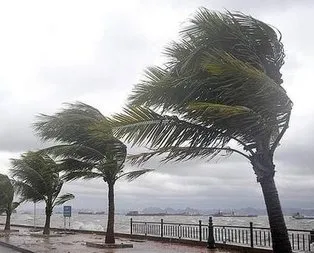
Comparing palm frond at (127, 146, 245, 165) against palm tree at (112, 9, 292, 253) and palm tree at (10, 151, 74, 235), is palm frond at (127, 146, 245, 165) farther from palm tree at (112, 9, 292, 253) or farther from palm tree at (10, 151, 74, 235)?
palm tree at (10, 151, 74, 235)

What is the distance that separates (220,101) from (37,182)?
70.6ft

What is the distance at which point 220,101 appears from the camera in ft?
33.4

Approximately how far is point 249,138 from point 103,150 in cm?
1062

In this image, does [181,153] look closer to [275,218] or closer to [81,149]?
[275,218]

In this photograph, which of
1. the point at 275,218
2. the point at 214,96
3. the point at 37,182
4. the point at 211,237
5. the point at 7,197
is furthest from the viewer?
the point at 7,197

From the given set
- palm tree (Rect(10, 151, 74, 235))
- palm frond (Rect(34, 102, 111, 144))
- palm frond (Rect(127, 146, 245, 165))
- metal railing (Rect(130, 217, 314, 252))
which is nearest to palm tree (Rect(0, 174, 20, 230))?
palm tree (Rect(10, 151, 74, 235))

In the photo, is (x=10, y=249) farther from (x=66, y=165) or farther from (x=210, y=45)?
(x=210, y=45)

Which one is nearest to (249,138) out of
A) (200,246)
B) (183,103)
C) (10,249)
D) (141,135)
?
(183,103)

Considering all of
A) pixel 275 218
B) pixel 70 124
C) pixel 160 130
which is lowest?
pixel 275 218

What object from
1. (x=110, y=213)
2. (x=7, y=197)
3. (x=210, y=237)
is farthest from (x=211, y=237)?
(x=7, y=197)

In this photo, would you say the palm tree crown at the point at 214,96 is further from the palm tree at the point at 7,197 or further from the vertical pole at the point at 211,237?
the palm tree at the point at 7,197

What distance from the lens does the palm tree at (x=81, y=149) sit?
19.7 metres

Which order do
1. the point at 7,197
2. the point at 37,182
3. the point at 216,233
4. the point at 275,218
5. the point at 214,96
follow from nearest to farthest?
the point at 275,218, the point at 214,96, the point at 216,233, the point at 37,182, the point at 7,197

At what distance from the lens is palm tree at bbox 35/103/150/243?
19.7m
